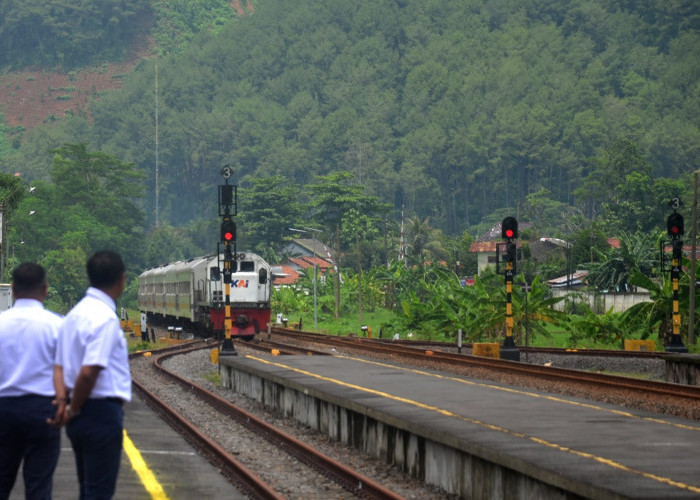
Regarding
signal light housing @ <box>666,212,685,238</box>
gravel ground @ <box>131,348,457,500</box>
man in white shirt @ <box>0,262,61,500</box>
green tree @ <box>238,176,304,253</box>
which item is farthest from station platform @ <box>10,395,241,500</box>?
green tree @ <box>238,176,304,253</box>

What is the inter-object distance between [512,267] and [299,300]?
148ft

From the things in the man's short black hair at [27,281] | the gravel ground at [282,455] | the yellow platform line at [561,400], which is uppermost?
the man's short black hair at [27,281]

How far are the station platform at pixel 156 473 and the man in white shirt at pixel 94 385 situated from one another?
396 cm

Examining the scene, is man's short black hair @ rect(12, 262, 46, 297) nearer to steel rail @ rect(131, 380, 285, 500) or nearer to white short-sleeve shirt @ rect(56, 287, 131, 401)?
white short-sleeve shirt @ rect(56, 287, 131, 401)

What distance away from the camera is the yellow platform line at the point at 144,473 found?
1091cm

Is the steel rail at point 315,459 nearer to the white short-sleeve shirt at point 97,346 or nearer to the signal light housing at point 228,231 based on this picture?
the white short-sleeve shirt at point 97,346

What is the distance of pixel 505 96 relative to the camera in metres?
195

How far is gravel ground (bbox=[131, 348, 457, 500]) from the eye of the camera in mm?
11695

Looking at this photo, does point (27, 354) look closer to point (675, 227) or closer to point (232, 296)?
point (675, 227)

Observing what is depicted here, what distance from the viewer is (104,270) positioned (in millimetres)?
6867

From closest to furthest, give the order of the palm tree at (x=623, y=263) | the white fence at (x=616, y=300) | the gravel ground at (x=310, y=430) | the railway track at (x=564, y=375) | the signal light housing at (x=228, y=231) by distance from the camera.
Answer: the gravel ground at (x=310, y=430)
the railway track at (x=564, y=375)
the signal light housing at (x=228, y=231)
the palm tree at (x=623, y=263)
the white fence at (x=616, y=300)

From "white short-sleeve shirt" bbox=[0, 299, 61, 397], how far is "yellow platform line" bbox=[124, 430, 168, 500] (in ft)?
12.5

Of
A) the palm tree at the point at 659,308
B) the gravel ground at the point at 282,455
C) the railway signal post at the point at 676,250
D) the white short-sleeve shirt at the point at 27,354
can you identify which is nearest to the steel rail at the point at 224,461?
the gravel ground at the point at 282,455

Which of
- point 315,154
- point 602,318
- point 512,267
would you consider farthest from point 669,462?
point 315,154
